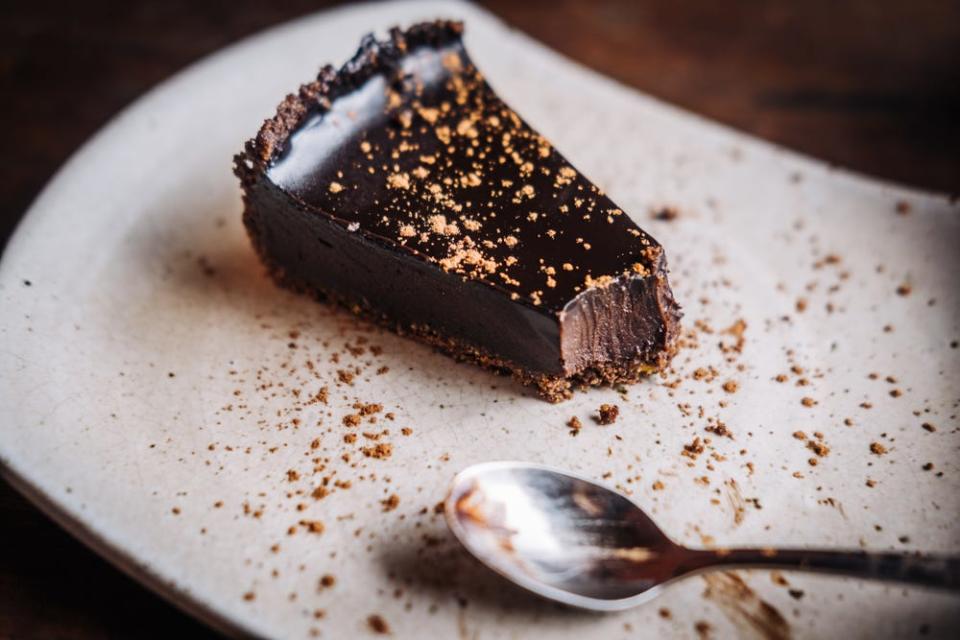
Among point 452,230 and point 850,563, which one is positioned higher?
point 452,230

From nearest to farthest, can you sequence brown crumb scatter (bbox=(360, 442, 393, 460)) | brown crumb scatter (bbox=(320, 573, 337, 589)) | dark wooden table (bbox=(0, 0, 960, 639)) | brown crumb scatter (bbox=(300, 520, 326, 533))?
brown crumb scatter (bbox=(320, 573, 337, 589)) → brown crumb scatter (bbox=(300, 520, 326, 533)) → brown crumb scatter (bbox=(360, 442, 393, 460)) → dark wooden table (bbox=(0, 0, 960, 639))

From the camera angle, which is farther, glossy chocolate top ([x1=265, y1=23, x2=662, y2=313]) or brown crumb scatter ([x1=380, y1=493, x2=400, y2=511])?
glossy chocolate top ([x1=265, y1=23, x2=662, y2=313])

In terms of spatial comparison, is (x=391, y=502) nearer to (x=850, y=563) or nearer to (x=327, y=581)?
(x=327, y=581)

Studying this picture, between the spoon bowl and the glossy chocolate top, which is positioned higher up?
the glossy chocolate top

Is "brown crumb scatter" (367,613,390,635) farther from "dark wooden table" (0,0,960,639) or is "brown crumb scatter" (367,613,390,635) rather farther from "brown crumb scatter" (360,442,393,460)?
"dark wooden table" (0,0,960,639)

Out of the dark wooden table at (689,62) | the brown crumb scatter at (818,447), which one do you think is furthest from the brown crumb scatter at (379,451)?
the dark wooden table at (689,62)

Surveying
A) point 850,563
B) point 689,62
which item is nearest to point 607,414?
point 850,563

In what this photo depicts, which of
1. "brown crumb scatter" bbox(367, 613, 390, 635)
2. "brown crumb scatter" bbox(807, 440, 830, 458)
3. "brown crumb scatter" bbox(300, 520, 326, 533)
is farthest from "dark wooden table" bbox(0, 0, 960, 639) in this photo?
"brown crumb scatter" bbox(367, 613, 390, 635)
